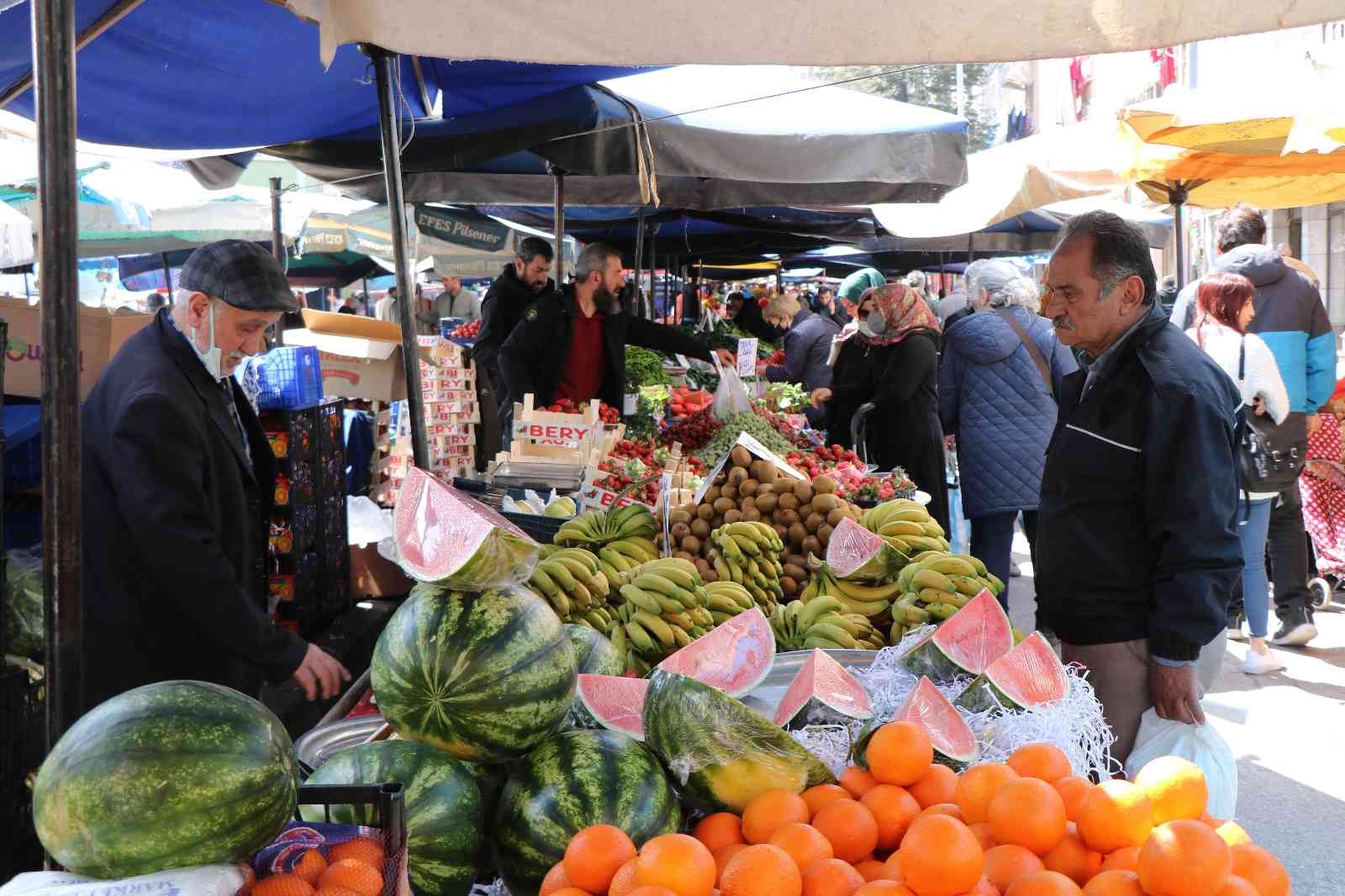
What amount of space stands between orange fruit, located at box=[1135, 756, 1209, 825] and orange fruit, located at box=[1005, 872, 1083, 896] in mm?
252

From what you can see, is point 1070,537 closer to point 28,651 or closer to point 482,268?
point 28,651

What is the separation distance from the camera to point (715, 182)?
8.32 metres

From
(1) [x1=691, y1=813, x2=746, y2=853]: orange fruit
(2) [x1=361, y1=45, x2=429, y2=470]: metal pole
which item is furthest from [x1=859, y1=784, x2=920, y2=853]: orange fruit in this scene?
(2) [x1=361, y1=45, x2=429, y2=470]: metal pole

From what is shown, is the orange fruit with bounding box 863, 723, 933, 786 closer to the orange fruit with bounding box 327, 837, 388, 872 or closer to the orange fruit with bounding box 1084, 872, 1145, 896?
the orange fruit with bounding box 1084, 872, 1145, 896

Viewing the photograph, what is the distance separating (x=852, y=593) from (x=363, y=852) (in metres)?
2.21

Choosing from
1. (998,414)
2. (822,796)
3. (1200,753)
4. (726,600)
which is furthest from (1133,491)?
(998,414)

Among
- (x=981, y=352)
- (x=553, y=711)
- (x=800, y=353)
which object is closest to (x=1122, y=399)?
(x=553, y=711)

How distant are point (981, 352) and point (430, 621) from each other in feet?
17.3

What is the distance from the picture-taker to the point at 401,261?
12.7 ft

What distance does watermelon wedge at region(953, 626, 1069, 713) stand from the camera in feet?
7.54

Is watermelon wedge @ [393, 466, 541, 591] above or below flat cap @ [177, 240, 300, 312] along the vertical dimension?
below

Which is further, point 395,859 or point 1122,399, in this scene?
point 1122,399

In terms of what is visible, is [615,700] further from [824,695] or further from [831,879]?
[831,879]

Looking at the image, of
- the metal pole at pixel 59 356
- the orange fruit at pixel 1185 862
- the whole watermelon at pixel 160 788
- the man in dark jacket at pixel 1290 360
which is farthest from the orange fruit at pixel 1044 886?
the man in dark jacket at pixel 1290 360
